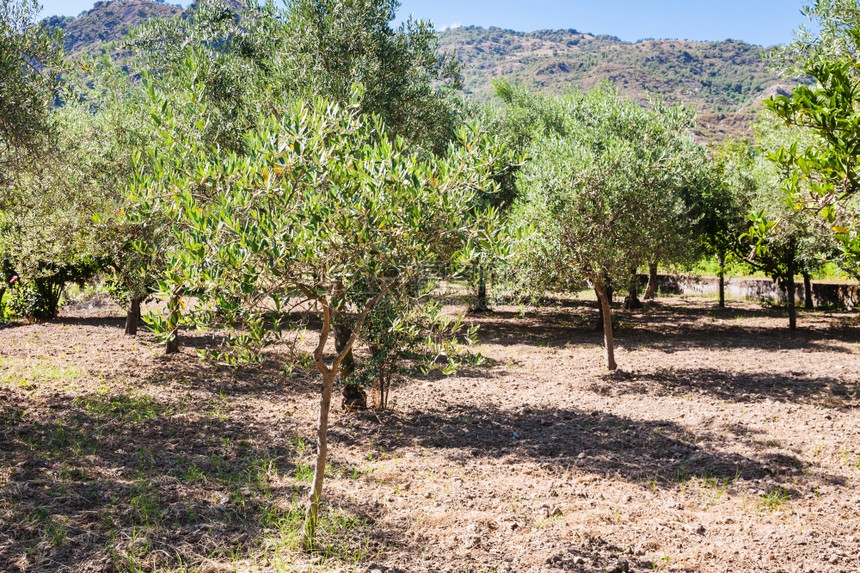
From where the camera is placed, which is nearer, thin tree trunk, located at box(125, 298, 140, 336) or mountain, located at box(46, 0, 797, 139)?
thin tree trunk, located at box(125, 298, 140, 336)

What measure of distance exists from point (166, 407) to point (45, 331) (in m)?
8.77

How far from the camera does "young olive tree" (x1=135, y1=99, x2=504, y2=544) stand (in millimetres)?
4723

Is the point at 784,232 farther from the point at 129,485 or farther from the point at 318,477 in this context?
the point at 129,485

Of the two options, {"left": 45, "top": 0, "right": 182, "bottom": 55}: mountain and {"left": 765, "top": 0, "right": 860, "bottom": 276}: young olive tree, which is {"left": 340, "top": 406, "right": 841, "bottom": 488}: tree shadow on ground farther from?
{"left": 45, "top": 0, "right": 182, "bottom": 55}: mountain

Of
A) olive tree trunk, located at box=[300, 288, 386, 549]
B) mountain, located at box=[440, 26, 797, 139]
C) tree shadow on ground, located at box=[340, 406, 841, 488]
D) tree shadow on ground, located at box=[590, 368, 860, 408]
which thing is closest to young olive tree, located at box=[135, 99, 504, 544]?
olive tree trunk, located at box=[300, 288, 386, 549]

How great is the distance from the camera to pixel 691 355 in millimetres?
16734

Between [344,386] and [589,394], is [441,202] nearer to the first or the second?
[344,386]

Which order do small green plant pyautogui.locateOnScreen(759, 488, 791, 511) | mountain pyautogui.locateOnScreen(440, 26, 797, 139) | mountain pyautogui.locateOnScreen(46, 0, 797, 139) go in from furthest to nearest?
mountain pyautogui.locateOnScreen(440, 26, 797, 139) < mountain pyautogui.locateOnScreen(46, 0, 797, 139) < small green plant pyautogui.locateOnScreen(759, 488, 791, 511)

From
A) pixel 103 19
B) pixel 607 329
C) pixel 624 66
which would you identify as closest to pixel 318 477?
pixel 607 329

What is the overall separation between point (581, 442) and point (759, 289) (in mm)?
25524

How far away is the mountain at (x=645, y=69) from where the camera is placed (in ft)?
419

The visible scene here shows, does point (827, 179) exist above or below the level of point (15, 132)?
below

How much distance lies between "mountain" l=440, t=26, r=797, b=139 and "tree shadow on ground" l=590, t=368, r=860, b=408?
329ft

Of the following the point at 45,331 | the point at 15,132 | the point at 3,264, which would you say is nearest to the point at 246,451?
the point at 15,132
